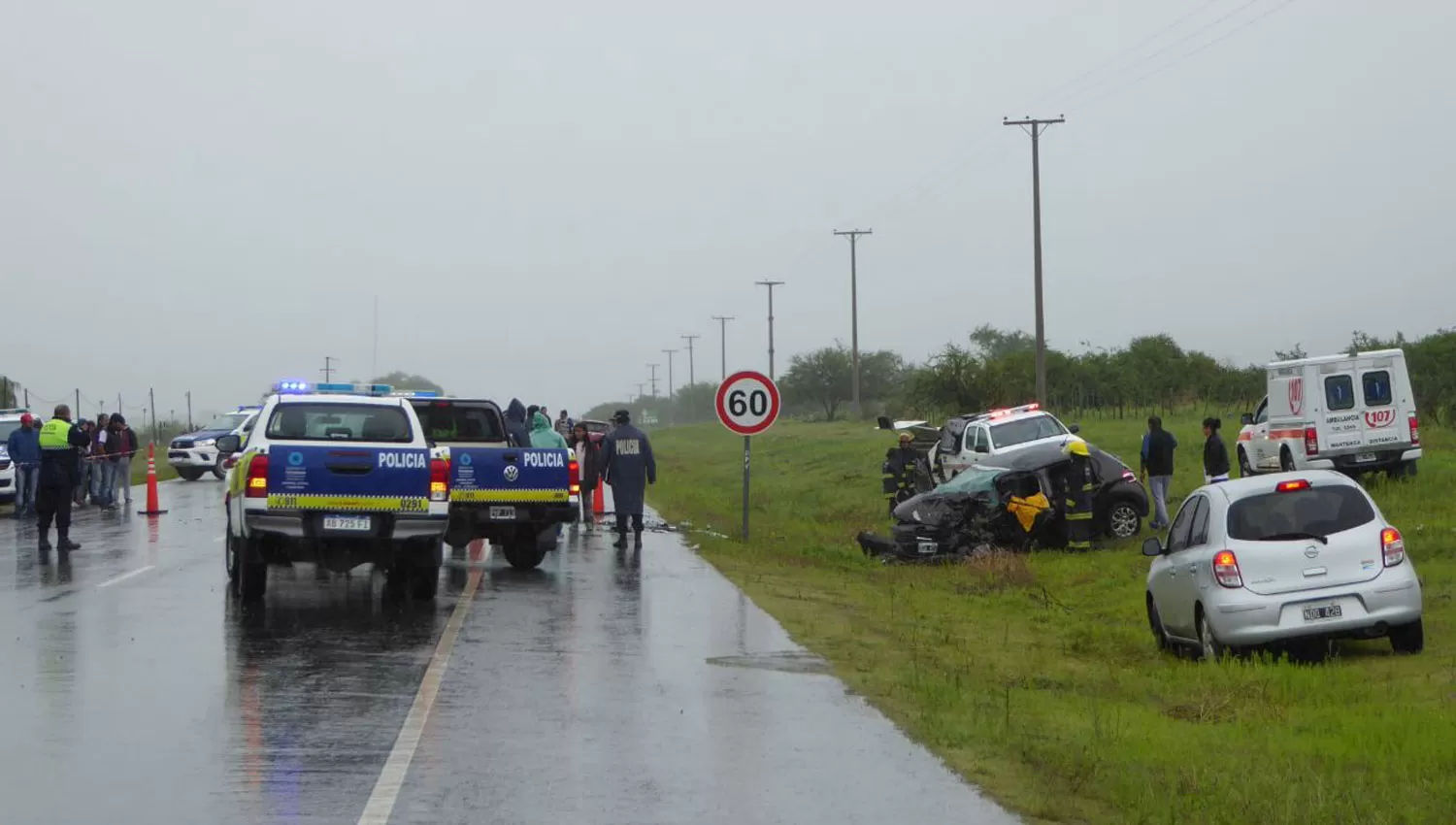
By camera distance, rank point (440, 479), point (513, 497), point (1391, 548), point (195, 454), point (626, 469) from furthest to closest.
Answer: point (195, 454) < point (626, 469) < point (513, 497) < point (440, 479) < point (1391, 548)

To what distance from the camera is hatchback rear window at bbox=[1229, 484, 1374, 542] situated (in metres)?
12.8

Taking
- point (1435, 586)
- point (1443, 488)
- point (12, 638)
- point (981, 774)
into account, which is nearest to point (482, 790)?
point (981, 774)

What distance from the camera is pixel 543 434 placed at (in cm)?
2628

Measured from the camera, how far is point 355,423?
53.2ft

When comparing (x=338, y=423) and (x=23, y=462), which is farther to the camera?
(x=23, y=462)

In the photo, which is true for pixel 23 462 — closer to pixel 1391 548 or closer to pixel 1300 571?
pixel 1300 571

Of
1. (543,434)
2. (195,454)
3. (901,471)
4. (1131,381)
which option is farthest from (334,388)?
(1131,381)

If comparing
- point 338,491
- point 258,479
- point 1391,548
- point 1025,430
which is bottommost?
point 1391,548

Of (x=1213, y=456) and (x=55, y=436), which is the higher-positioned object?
(x=55, y=436)

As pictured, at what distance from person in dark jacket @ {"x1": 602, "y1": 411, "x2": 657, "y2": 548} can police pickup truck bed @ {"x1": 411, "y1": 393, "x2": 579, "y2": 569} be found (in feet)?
9.51

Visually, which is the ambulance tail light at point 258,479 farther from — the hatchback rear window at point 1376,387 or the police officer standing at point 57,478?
the hatchback rear window at point 1376,387

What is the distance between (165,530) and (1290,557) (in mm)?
18015

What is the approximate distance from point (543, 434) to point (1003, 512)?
24.9ft

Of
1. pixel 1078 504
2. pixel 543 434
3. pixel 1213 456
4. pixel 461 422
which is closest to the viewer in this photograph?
pixel 461 422
